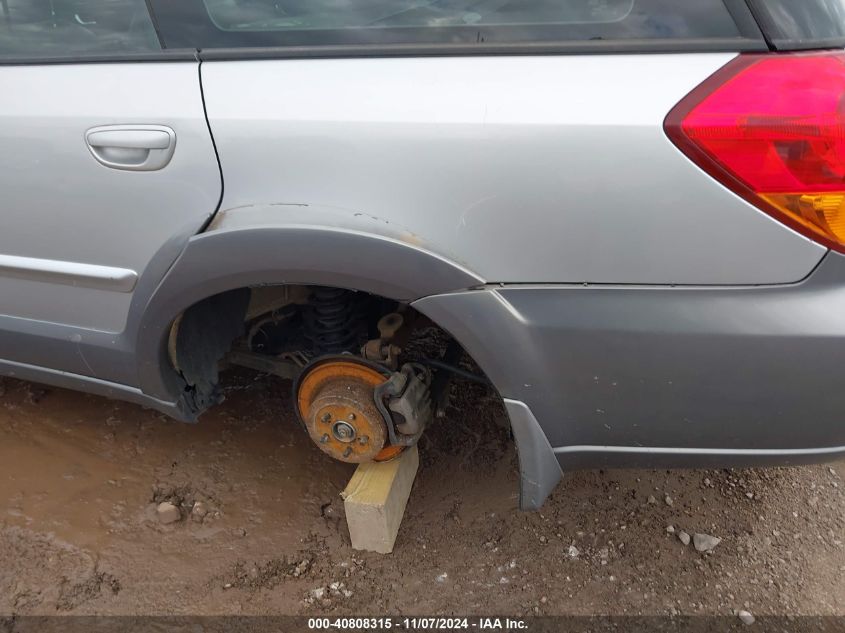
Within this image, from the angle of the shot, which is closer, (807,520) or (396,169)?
(396,169)

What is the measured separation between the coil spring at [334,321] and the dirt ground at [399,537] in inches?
24.1

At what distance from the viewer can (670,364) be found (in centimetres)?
146

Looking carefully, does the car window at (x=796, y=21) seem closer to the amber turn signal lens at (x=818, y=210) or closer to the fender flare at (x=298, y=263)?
the amber turn signal lens at (x=818, y=210)

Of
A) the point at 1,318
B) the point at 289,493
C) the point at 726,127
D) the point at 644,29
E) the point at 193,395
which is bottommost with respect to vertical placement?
the point at 289,493

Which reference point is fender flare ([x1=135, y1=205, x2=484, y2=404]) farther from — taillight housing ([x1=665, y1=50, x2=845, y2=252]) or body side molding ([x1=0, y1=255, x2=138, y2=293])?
taillight housing ([x1=665, y1=50, x2=845, y2=252])

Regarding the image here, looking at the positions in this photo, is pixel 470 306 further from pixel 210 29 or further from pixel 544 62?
pixel 210 29

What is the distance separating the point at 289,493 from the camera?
2385mm

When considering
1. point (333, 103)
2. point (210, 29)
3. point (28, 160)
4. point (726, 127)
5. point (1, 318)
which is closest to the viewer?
point (726, 127)

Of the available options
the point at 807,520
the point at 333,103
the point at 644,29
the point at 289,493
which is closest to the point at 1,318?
the point at 289,493

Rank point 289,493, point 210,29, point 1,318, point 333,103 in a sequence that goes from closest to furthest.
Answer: point 333,103 < point 210,29 < point 1,318 < point 289,493

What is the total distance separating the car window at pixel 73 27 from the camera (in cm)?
176

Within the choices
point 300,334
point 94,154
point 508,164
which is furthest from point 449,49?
point 300,334

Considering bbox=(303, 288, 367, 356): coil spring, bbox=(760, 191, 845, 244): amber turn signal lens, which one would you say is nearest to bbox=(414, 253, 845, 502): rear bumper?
bbox=(760, 191, 845, 244): amber turn signal lens

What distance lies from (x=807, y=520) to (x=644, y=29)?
169 centimetres
